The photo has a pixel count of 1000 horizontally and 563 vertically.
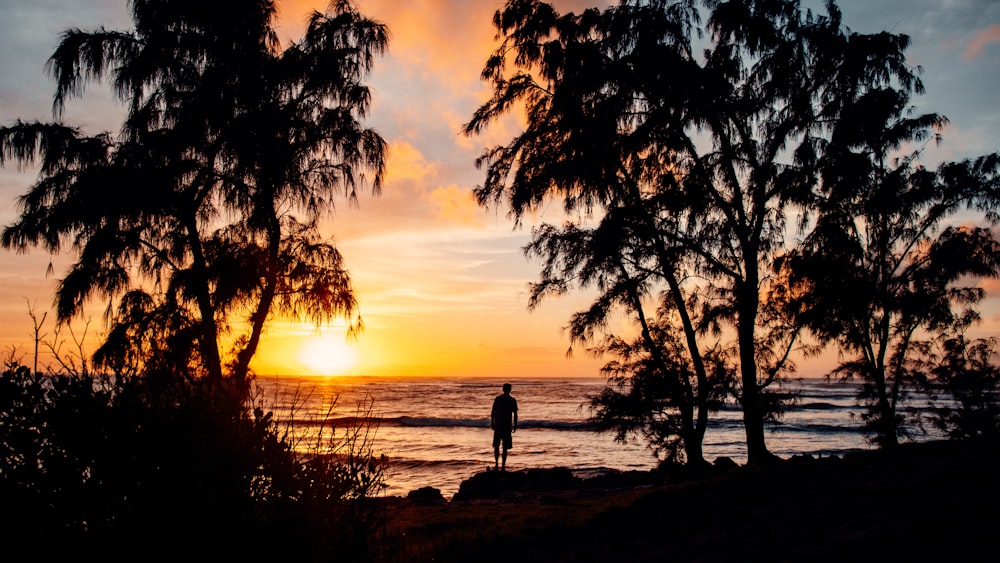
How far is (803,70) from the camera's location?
46.7 feet

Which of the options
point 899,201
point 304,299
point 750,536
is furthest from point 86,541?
point 899,201

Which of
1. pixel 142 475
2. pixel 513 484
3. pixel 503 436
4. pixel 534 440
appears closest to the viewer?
pixel 142 475

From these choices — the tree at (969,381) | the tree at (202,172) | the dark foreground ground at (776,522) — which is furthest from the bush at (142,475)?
the tree at (969,381)

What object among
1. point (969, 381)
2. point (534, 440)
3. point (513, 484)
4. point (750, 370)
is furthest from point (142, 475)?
point (534, 440)

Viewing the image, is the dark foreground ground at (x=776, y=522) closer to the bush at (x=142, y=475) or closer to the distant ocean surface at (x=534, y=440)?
the bush at (x=142, y=475)

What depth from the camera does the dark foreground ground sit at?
7.23 m

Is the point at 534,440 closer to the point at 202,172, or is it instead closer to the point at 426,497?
the point at 426,497

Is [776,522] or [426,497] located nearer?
[776,522]

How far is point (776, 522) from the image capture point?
848 cm

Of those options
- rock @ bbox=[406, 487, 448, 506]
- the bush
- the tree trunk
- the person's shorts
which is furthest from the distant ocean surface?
the bush

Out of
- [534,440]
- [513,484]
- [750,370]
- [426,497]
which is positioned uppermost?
[750,370]

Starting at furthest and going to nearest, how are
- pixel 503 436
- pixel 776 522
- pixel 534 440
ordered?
1. pixel 534 440
2. pixel 503 436
3. pixel 776 522

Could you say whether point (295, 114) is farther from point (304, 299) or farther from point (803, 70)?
point (803, 70)

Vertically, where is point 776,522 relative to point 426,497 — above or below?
above
